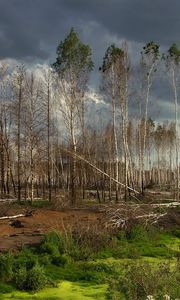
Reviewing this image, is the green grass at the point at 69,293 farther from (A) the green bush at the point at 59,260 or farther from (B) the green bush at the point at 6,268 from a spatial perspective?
(A) the green bush at the point at 59,260

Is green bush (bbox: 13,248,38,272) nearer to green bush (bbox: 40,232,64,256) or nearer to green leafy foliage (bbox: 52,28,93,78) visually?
green bush (bbox: 40,232,64,256)

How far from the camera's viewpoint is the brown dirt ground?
19394 millimetres

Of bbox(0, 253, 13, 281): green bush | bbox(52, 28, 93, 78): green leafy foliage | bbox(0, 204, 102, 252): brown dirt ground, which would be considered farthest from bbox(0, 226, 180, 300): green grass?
bbox(52, 28, 93, 78): green leafy foliage

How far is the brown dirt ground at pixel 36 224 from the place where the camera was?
1939 cm

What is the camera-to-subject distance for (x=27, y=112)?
41.2m

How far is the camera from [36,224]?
77.3 ft

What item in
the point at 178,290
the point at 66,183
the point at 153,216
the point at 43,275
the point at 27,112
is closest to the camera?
the point at 178,290

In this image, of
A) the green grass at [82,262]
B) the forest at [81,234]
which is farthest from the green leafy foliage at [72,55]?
the green grass at [82,262]

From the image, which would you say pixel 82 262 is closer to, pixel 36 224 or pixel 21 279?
pixel 21 279

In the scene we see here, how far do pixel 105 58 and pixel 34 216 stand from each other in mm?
23141

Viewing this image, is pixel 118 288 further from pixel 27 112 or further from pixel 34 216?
pixel 27 112

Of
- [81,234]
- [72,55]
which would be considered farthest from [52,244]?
[72,55]

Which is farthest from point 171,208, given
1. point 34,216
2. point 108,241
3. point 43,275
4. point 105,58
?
point 105,58

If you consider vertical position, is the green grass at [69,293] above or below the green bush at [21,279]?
below
